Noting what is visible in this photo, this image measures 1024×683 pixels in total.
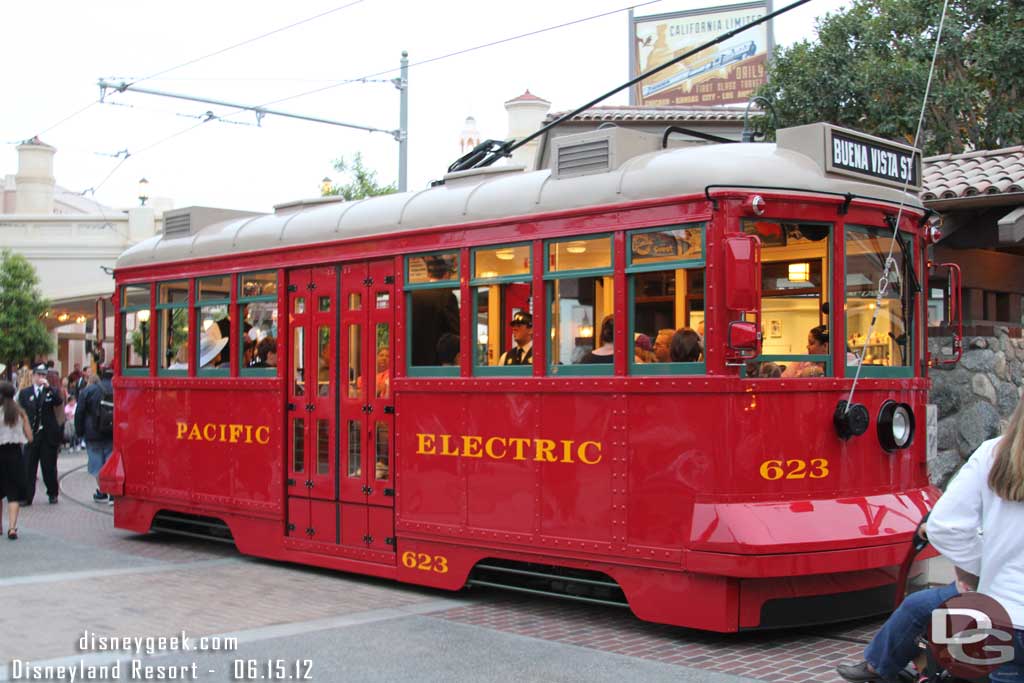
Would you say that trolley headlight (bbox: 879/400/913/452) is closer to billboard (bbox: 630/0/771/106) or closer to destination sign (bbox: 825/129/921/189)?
destination sign (bbox: 825/129/921/189)

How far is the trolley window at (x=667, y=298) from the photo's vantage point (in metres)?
6.82

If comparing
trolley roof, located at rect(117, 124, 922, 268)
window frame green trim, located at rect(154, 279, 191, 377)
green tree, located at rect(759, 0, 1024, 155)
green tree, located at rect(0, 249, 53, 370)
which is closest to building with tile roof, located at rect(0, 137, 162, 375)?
green tree, located at rect(0, 249, 53, 370)

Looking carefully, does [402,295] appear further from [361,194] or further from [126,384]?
[361,194]

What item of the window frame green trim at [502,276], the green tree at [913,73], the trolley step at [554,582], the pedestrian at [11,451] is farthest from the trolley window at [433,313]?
the green tree at [913,73]

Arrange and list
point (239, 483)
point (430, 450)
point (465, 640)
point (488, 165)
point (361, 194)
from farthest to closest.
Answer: point (361, 194) → point (239, 483) → point (488, 165) → point (430, 450) → point (465, 640)

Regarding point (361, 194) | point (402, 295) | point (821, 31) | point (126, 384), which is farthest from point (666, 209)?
point (361, 194)

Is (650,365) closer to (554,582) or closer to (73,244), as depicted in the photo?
(554,582)

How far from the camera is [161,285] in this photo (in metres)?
11.1

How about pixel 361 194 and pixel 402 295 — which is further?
pixel 361 194

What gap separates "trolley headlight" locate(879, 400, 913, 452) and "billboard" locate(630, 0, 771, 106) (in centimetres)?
2681

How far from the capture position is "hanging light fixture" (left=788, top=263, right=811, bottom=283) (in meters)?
7.05

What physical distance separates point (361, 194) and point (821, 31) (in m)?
12.9

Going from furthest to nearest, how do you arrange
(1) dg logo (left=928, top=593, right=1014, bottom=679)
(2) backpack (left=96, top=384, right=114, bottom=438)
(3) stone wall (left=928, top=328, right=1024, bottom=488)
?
1. (2) backpack (left=96, top=384, right=114, bottom=438)
2. (3) stone wall (left=928, top=328, right=1024, bottom=488)
3. (1) dg logo (left=928, top=593, right=1014, bottom=679)

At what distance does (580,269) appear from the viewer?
24.4ft
